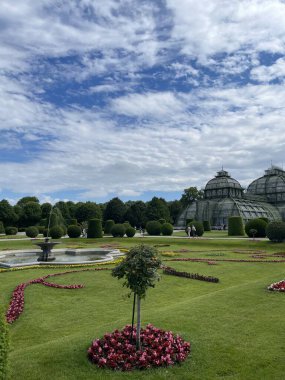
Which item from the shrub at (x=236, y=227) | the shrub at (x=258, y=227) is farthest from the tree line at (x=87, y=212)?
the shrub at (x=258, y=227)

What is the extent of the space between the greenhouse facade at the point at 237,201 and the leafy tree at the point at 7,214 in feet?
109

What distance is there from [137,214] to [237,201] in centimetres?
2085

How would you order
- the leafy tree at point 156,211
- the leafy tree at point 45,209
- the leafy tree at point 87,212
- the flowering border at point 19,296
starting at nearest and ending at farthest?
1. the flowering border at point 19,296
2. the leafy tree at point 156,211
3. the leafy tree at point 45,209
4. the leafy tree at point 87,212

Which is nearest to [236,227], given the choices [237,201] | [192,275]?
[192,275]

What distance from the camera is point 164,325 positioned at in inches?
311

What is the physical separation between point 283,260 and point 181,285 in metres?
9.29

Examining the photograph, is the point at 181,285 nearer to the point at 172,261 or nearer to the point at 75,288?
the point at 75,288

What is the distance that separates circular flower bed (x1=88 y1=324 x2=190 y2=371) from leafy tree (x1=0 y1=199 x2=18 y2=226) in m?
68.1

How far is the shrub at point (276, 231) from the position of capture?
29.7 m

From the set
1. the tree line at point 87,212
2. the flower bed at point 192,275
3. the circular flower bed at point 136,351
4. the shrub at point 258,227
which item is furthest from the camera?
the tree line at point 87,212

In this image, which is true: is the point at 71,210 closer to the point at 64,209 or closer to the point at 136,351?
the point at 64,209

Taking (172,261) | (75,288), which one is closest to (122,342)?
(75,288)

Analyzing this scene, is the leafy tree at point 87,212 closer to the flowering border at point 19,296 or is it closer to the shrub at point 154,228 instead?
the shrub at point 154,228

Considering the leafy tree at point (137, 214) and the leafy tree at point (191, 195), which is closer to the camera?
the leafy tree at point (137, 214)
